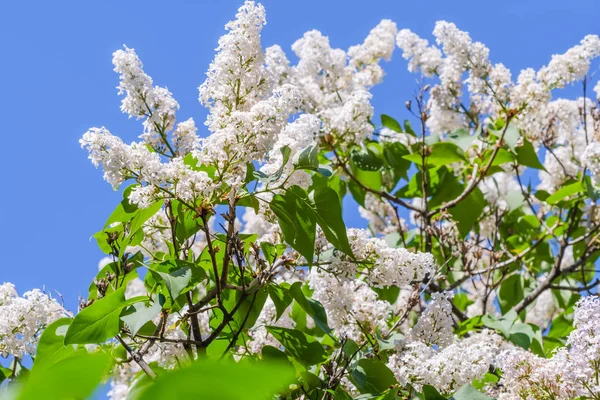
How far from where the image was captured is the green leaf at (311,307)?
1.81 meters

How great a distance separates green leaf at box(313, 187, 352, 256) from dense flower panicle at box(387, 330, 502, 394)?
1.22 feet

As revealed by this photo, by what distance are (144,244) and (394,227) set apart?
2.27 m

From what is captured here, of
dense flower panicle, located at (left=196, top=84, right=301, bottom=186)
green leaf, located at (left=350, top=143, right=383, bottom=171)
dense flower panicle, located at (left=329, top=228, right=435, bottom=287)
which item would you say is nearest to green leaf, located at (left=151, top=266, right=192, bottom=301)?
dense flower panicle, located at (left=196, top=84, right=301, bottom=186)

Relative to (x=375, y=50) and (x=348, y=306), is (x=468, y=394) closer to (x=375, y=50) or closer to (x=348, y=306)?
(x=348, y=306)

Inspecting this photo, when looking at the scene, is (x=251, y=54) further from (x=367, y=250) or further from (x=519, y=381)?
(x=519, y=381)

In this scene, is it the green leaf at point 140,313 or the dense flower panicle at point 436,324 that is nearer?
the green leaf at point 140,313

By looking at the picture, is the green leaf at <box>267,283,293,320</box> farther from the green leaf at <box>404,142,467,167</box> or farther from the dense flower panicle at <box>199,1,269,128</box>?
the green leaf at <box>404,142,467,167</box>

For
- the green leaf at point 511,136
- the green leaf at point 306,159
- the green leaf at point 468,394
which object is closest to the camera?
the green leaf at point 468,394

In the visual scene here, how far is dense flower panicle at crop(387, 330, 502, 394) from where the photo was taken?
69.2 inches

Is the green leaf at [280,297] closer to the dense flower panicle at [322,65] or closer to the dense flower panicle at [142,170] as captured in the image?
the dense flower panicle at [142,170]

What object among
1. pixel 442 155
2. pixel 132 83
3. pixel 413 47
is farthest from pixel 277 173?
pixel 413 47

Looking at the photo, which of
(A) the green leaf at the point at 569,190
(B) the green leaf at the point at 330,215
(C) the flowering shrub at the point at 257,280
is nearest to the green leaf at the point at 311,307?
(C) the flowering shrub at the point at 257,280

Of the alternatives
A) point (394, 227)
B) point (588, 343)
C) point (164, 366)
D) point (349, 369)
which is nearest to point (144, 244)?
point (164, 366)

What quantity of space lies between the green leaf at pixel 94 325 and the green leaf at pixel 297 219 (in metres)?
0.44
